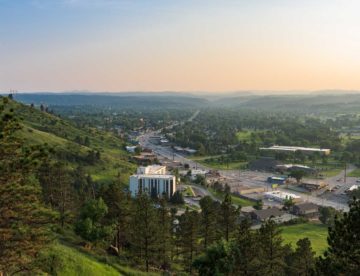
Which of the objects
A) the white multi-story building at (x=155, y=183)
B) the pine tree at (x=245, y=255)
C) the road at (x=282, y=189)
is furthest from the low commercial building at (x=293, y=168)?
the pine tree at (x=245, y=255)

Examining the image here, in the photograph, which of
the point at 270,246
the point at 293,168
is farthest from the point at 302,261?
the point at 293,168

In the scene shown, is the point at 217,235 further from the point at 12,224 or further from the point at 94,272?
the point at 12,224

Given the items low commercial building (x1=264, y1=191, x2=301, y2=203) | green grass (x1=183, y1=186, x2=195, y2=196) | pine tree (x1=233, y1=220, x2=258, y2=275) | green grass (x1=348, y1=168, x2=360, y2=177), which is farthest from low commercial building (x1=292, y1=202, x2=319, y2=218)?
pine tree (x1=233, y1=220, x2=258, y2=275)

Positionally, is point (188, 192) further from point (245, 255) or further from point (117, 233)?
point (245, 255)

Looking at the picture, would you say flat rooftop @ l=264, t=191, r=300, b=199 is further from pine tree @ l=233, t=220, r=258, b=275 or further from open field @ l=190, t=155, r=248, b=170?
pine tree @ l=233, t=220, r=258, b=275

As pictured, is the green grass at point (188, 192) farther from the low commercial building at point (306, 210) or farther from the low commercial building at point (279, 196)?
the low commercial building at point (306, 210)

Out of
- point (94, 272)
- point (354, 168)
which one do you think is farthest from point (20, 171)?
point (354, 168)
